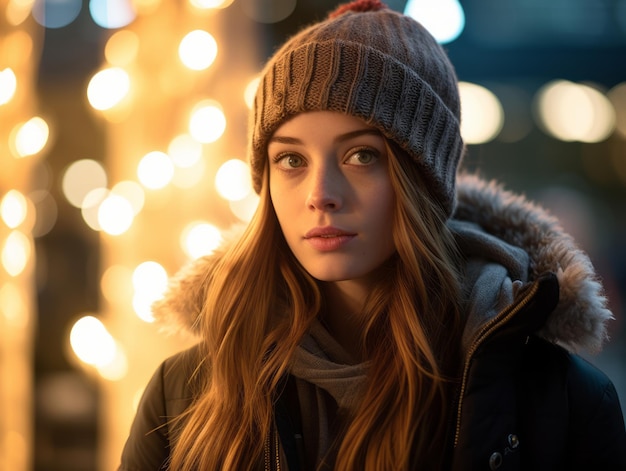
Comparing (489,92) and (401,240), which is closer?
(401,240)

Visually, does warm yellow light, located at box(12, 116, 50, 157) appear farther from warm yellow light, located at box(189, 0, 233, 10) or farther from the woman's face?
the woman's face

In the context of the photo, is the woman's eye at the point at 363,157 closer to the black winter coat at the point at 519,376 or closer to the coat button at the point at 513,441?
the black winter coat at the point at 519,376

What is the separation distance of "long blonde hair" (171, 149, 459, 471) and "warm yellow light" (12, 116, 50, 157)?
47.6 inches

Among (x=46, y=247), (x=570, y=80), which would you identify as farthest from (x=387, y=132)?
(x=570, y=80)

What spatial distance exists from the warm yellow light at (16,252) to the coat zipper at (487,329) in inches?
70.4

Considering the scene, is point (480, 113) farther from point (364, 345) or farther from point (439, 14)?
point (364, 345)

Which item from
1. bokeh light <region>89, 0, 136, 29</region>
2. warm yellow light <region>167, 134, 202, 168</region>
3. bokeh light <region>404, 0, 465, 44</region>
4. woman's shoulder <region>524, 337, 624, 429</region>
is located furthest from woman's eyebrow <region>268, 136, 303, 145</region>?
bokeh light <region>89, 0, 136, 29</region>

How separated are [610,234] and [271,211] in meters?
6.10

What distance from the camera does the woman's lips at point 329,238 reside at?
1.37m

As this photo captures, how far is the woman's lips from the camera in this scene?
1373mm

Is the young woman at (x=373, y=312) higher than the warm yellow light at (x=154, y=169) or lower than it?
lower

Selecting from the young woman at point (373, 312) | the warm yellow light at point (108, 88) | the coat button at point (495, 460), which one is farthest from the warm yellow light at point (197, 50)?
the coat button at point (495, 460)

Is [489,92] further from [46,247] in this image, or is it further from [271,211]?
[271,211]

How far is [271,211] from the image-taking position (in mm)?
1556
